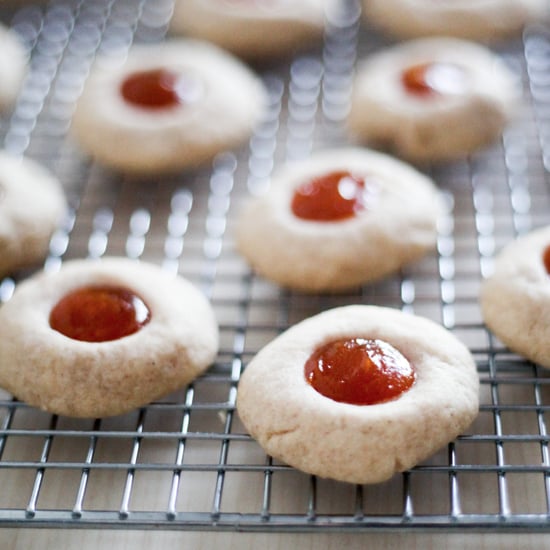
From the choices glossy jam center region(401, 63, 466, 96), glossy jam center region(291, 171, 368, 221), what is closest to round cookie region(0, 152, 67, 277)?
glossy jam center region(291, 171, 368, 221)

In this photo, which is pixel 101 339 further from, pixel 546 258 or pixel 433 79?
pixel 433 79

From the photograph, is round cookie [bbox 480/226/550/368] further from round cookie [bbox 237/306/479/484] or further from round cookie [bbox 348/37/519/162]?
round cookie [bbox 348/37/519/162]

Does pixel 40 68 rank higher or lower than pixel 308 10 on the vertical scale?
lower

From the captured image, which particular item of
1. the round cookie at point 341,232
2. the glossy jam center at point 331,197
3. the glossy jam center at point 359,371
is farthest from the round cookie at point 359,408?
the glossy jam center at point 331,197

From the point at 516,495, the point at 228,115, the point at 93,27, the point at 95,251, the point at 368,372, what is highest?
the point at 93,27

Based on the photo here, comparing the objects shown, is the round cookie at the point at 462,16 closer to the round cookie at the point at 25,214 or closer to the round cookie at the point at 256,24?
the round cookie at the point at 256,24

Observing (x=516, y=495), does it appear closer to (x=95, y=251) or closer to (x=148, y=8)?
(x=95, y=251)

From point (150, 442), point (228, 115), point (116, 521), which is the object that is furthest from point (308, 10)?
point (116, 521)
